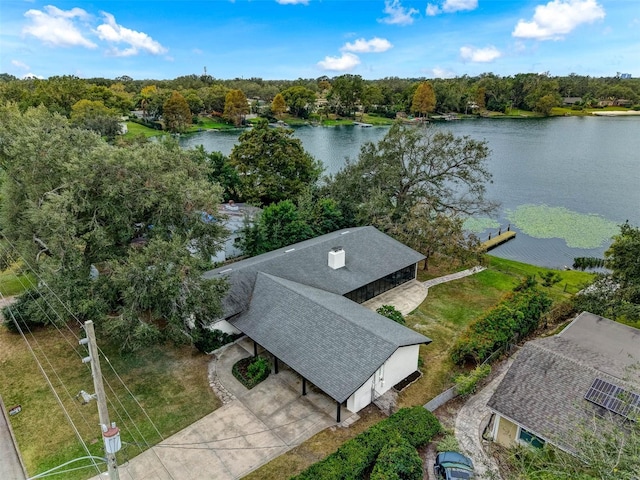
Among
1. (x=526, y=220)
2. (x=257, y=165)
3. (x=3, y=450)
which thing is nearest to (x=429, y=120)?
(x=526, y=220)

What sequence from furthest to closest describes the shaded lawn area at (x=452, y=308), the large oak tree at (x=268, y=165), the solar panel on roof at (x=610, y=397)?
the large oak tree at (x=268, y=165) → the shaded lawn area at (x=452, y=308) → the solar panel on roof at (x=610, y=397)

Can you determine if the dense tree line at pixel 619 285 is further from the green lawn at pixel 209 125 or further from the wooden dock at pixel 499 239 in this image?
the green lawn at pixel 209 125

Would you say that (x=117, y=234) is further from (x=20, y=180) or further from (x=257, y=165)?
(x=257, y=165)

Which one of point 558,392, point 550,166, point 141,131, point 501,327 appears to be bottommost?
point 501,327

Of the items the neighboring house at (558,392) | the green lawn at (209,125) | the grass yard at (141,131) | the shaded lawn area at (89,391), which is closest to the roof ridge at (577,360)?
the neighboring house at (558,392)

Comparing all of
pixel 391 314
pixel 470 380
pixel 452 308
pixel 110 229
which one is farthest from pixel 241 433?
pixel 452 308

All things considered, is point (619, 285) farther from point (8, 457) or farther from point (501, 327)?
point (8, 457)
